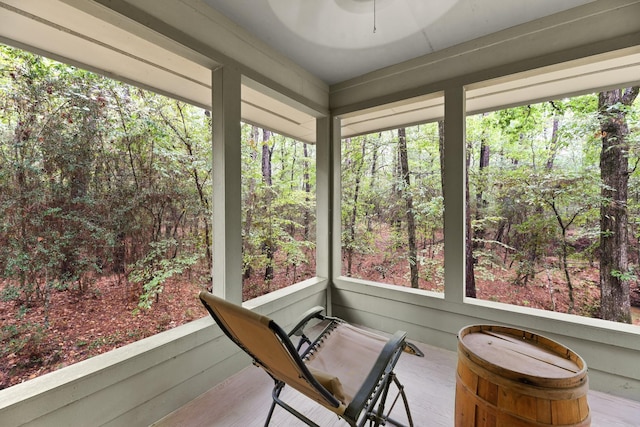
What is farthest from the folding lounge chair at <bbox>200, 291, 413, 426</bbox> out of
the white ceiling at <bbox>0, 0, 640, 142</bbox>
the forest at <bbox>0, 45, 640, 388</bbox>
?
the white ceiling at <bbox>0, 0, 640, 142</bbox>

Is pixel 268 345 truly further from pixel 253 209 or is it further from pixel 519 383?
pixel 253 209

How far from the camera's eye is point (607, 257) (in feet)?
12.3

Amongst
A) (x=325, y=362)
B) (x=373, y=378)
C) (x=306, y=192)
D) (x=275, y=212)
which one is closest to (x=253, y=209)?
(x=275, y=212)

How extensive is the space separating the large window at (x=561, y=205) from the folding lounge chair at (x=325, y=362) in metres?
4.22

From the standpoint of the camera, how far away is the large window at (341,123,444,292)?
5.19m

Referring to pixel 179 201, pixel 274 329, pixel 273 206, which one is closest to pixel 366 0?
pixel 274 329

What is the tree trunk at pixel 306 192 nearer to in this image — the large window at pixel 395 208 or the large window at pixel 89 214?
the large window at pixel 395 208

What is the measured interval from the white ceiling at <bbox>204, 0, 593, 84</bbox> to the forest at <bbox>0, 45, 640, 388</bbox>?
5.84 feet

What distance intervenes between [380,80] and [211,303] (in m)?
2.88

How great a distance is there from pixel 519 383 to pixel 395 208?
4684 mm

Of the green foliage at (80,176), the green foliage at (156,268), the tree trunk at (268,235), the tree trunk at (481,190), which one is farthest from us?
the tree trunk at (268,235)

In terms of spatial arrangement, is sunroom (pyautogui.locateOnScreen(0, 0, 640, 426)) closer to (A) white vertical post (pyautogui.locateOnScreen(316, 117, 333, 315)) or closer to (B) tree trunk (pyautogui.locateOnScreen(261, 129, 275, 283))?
(A) white vertical post (pyautogui.locateOnScreen(316, 117, 333, 315))

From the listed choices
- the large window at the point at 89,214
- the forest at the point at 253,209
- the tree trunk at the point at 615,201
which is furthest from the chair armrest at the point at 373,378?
the tree trunk at the point at 615,201

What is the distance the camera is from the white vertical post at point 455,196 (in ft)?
7.83
